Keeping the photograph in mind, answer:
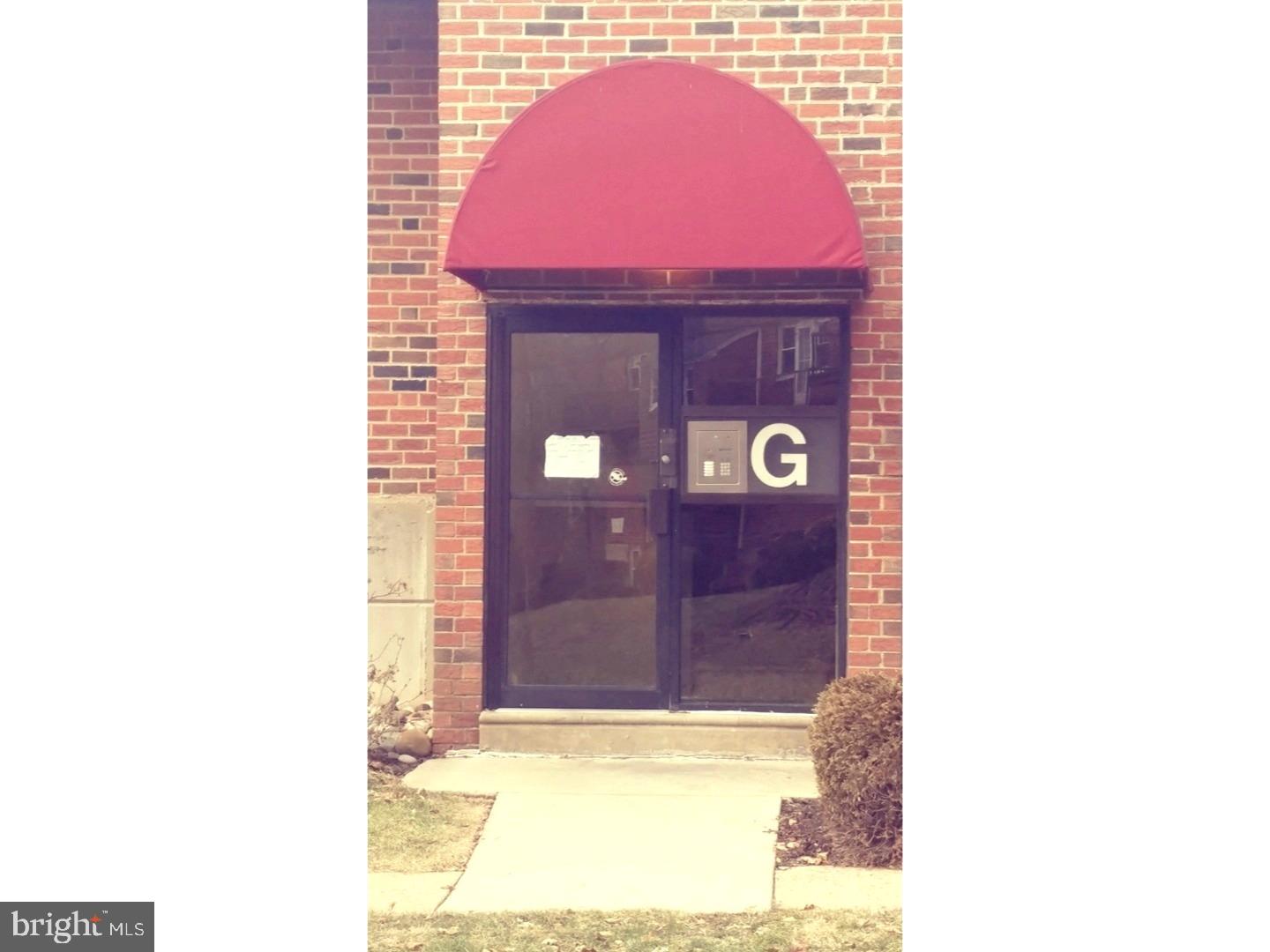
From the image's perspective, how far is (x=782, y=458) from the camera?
7176mm

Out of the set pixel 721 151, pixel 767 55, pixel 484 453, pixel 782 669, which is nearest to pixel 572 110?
pixel 721 151

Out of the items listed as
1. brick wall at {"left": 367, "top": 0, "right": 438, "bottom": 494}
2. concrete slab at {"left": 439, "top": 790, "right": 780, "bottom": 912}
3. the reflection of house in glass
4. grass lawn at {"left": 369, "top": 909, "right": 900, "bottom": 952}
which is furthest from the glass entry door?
grass lawn at {"left": 369, "top": 909, "right": 900, "bottom": 952}

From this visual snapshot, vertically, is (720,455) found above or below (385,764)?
above

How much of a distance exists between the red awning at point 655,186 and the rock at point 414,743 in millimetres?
2374

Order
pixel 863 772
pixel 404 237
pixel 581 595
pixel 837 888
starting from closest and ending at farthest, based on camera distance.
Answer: pixel 837 888 < pixel 863 772 < pixel 581 595 < pixel 404 237

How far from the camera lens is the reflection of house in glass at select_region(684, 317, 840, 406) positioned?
23.5 ft

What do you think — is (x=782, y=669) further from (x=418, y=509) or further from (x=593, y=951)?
(x=593, y=951)

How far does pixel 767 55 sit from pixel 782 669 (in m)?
3.06

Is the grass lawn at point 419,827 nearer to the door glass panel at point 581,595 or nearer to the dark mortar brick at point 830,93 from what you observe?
the door glass panel at point 581,595

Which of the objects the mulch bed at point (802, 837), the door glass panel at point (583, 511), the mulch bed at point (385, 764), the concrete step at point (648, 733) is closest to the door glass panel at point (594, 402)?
the door glass panel at point (583, 511)

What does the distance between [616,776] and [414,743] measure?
3.60 ft

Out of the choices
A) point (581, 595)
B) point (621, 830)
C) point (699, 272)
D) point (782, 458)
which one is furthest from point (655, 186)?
point (621, 830)

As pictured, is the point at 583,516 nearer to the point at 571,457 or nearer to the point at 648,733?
the point at 571,457

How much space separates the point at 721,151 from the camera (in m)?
6.23
